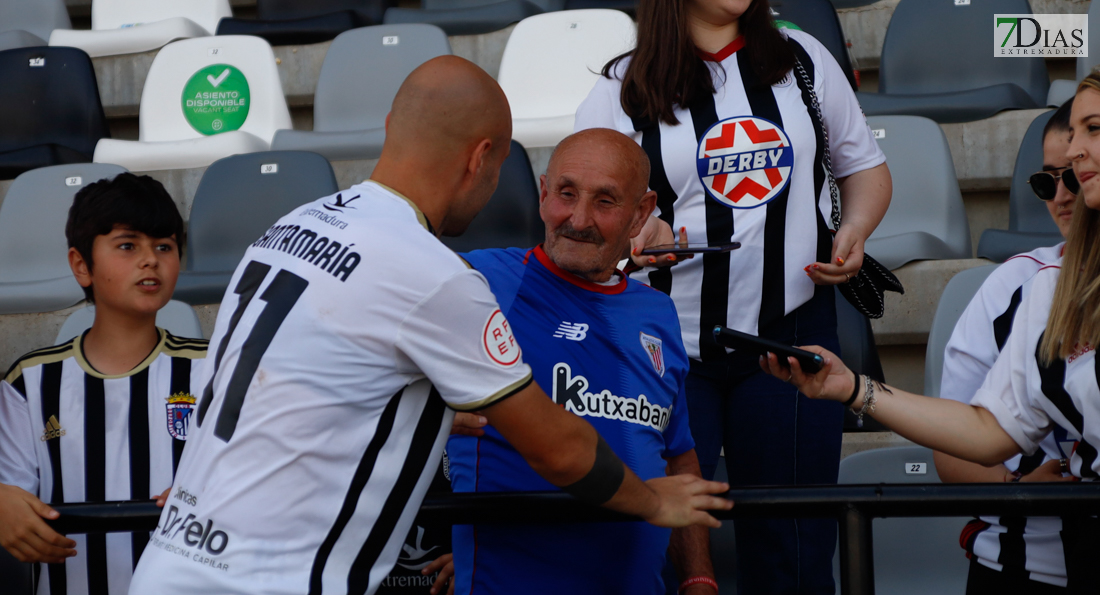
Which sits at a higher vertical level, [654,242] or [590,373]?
[654,242]

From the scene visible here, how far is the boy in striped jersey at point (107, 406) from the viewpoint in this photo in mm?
2070

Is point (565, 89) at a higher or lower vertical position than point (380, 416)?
lower

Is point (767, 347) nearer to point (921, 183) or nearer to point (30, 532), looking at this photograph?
point (30, 532)

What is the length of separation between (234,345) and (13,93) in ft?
13.6

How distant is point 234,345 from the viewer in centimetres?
134

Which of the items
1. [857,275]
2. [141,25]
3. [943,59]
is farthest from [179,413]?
[141,25]

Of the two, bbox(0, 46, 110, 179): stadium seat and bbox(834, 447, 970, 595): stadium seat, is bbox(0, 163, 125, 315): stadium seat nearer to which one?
bbox(0, 46, 110, 179): stadium seat

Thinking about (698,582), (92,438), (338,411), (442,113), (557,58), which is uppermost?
(442,113)

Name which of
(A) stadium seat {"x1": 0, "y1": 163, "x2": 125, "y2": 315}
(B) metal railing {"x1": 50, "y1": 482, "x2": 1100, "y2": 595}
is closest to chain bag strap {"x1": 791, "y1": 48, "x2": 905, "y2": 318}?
(B) metal railing {"x1": 50, "y1": 482, "x2": 1100, "y2": 595}

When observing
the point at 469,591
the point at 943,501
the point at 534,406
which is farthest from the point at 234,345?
the point at 943,501

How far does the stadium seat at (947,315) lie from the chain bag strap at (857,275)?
0.82m

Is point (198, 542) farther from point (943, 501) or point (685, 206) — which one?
point (685, 206)

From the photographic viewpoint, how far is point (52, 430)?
6.84ft

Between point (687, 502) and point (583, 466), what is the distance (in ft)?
0.67
